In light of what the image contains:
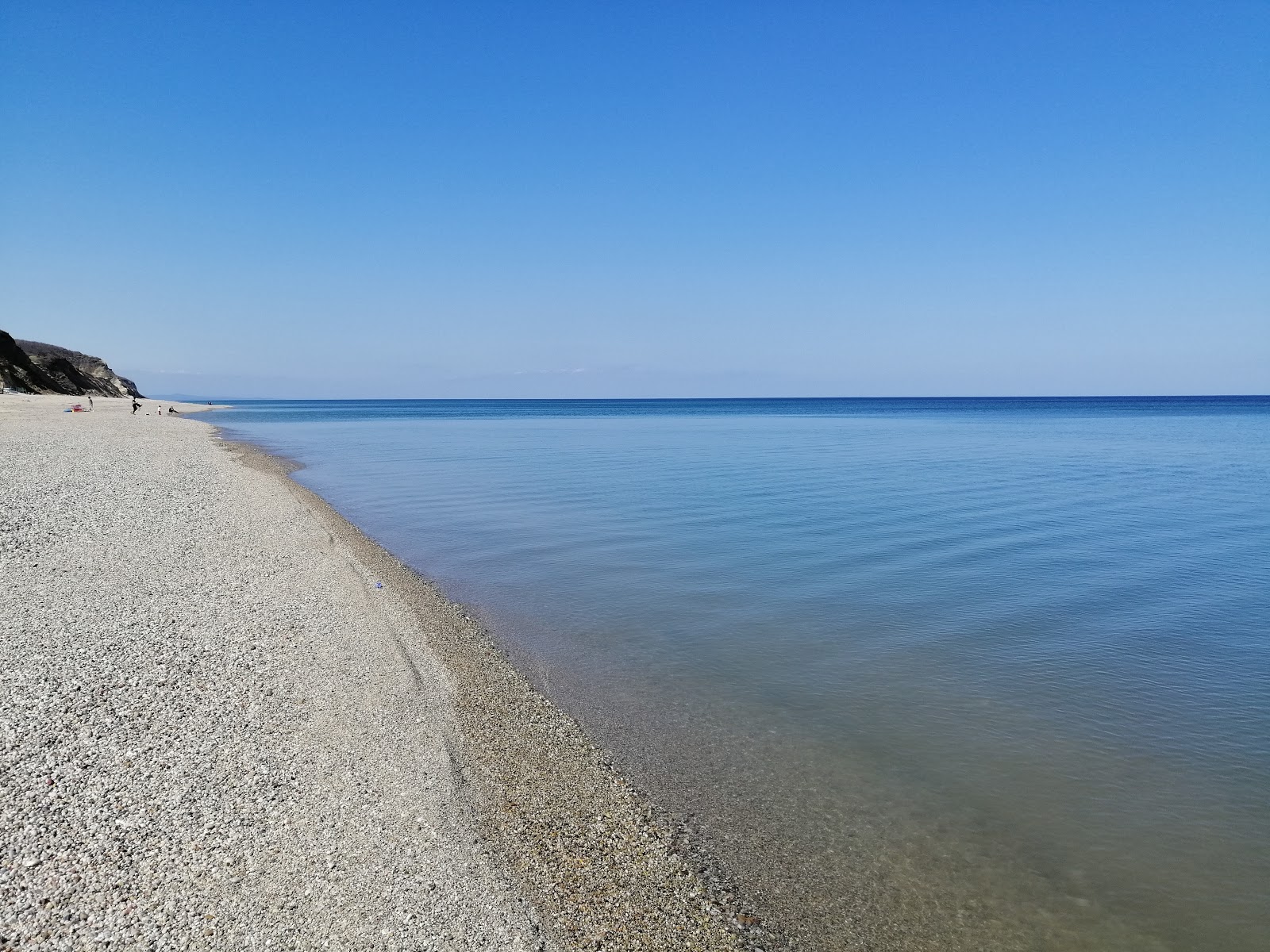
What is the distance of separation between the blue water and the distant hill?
73.2 m

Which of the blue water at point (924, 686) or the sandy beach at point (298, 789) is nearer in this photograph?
the sandy beach at point (298, 789)

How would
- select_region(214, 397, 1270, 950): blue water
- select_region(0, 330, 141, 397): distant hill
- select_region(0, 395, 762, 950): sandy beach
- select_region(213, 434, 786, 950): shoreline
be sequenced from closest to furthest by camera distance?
select_region(0, 395, 762, 950): sandy beach → select_region(213, 434, 786, 950): shoreline → select_region(214, 397, 1270, 950): blue water → select_region(0, 330, 141, 397): distant hill

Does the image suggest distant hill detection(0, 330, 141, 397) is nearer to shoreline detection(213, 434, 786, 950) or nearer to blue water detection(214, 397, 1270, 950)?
blue water detection(214, 397, 1270, 950)

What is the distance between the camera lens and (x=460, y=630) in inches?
440

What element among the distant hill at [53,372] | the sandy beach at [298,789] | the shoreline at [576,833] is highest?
the distant hill at [53,372]

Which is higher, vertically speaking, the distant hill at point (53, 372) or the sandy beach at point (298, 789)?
the distant hill at point (53, 372)

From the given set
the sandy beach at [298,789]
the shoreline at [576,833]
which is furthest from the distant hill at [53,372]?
the shoreline at [576,833]

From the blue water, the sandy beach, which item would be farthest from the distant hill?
the sandy beach

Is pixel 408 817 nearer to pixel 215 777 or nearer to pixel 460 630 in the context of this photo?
pixel 215 777

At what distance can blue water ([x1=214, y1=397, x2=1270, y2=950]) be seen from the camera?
229 inches

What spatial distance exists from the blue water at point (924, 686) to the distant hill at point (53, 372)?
73.2 m

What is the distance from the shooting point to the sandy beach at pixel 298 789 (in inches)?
189

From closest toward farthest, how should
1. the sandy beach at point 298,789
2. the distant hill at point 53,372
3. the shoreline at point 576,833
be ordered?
the sandy beach at point 298,789 → the shoreline at point 576,833 → the distant hill at point 53,372

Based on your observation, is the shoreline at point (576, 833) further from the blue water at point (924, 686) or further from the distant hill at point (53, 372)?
the distant hill at point (53, 372)
